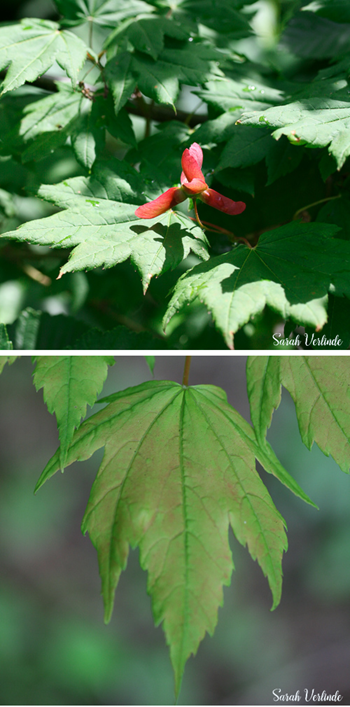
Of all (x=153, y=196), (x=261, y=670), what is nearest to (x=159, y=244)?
(x=153, y=196)

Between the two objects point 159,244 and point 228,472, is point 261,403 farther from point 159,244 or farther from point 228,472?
point 159,244

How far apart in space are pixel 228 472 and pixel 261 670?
10.0 inches

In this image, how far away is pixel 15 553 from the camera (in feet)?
1.67

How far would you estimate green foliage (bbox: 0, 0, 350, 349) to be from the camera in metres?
0.52

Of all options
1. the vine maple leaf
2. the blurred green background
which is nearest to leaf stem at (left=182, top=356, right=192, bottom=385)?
the blurred green background

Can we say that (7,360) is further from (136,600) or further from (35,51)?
(35,51)

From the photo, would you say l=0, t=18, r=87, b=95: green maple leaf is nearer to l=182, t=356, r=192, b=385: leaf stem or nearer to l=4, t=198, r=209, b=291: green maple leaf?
l=4, t=198, r=209, b=291: green maple leaf

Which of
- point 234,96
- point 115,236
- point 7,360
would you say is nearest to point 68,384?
point 7,360

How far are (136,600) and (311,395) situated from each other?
0.27 m

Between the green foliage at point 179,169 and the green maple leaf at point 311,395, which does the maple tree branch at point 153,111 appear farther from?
the green maple leaf at point 311,395

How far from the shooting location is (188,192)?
21.1 inches

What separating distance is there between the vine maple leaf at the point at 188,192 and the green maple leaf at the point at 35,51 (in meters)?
0.28
